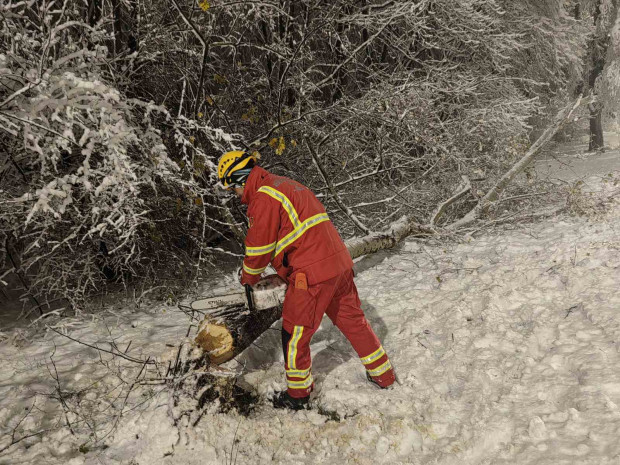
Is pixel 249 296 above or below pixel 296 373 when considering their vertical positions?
above

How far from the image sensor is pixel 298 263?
2.88m

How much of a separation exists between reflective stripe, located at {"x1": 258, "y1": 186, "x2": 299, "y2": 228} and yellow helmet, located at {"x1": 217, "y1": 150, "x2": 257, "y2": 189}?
0.25 meters

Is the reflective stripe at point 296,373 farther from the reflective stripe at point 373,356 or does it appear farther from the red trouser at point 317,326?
the reflective stripe at point 373,356

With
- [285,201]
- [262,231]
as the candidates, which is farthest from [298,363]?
[285,201]

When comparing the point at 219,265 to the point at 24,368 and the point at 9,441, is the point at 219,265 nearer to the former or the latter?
the point at 24,368

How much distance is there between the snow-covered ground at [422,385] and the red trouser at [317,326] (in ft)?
0.66

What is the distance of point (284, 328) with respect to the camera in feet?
9.77

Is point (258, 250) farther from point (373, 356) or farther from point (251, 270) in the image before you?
point (373, 356)

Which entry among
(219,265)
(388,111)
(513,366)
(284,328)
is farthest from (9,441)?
(388,111)

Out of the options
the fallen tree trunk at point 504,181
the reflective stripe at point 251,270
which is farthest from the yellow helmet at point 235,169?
the fallen tree trunk at point 504,181

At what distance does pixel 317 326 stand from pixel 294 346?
0.22 meters

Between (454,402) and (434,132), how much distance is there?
15.3 ft

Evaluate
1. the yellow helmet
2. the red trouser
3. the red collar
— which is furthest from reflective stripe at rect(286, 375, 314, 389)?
the yellow helmet

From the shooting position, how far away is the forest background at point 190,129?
3.13 meters
